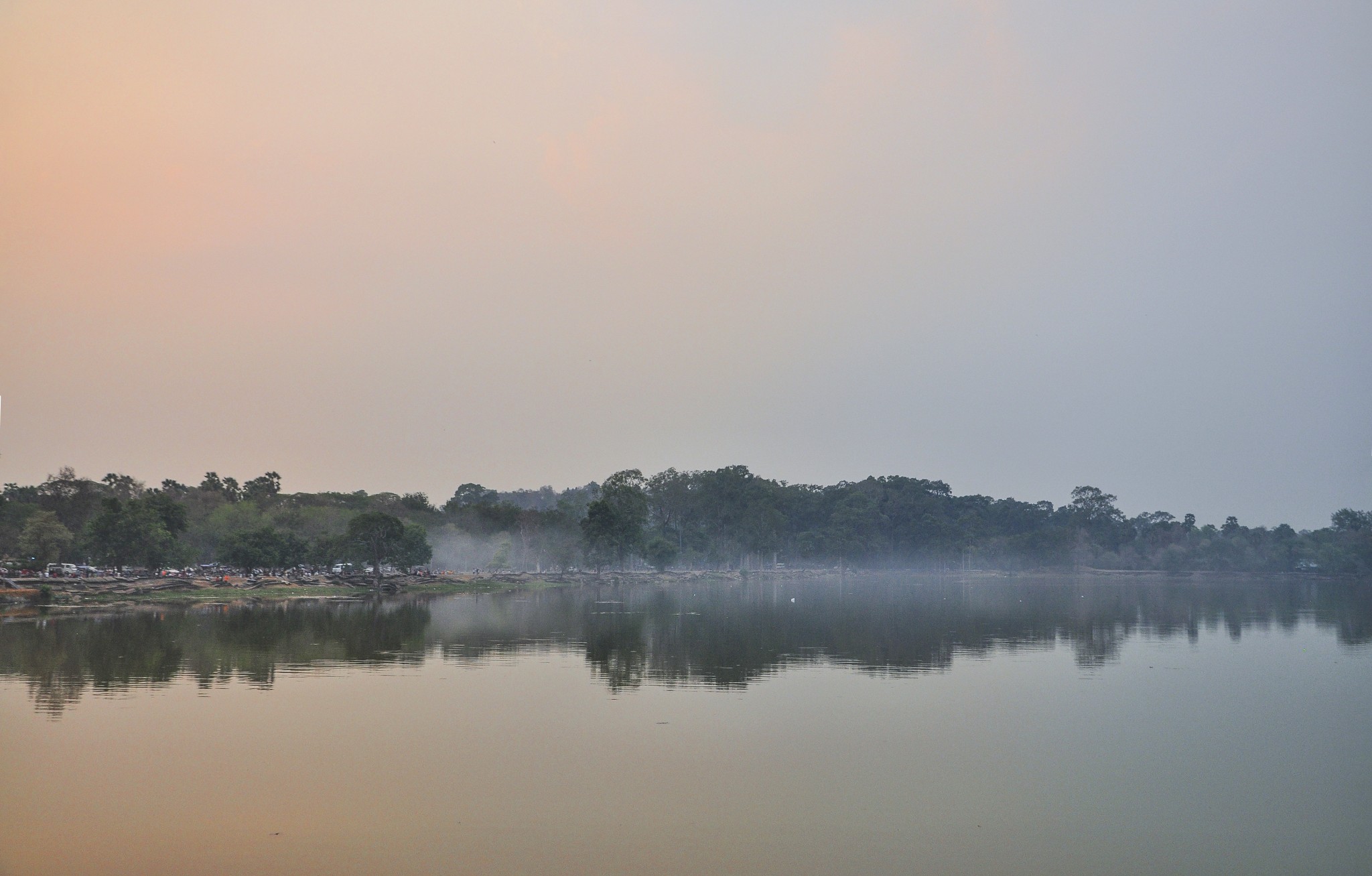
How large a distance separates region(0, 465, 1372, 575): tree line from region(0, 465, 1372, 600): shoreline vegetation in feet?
0.80

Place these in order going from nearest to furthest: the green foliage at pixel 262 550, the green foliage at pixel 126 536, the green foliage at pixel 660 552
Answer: the green foliage at pixel 126 536 → the green foliage at pixel 262 550 → the green foliage at pixel 660 552

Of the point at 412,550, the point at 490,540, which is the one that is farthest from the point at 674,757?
the point at 490,540

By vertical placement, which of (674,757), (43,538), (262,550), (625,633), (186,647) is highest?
(43,538)

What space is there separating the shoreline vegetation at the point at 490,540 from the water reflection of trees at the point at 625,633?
13712 millimetres

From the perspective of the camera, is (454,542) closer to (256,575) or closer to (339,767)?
(256,575)

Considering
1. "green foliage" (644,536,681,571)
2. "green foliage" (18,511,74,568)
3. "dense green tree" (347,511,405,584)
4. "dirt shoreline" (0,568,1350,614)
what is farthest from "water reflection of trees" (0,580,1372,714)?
"green foliage" (644,536,681,571)

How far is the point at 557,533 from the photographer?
13712 centimetres

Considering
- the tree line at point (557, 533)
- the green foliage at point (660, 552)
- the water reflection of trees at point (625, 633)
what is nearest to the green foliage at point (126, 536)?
the tree line at point (557, 533)

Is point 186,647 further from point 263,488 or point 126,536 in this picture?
point 263,488

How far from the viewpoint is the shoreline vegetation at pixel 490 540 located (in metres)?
81.4

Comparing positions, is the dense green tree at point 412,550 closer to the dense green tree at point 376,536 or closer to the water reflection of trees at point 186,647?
the dense green tree at point 376,536

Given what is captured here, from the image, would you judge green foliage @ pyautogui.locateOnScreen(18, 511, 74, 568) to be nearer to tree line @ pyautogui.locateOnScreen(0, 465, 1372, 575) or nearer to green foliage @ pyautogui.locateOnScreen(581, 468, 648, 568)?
tree line @ pyautogui.locateOnScreen(0, 465, 1372, 575)

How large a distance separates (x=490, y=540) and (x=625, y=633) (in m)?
87.7

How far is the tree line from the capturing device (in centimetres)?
8856
